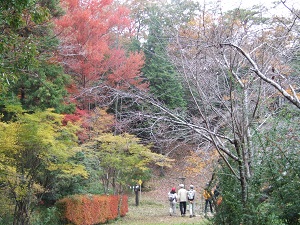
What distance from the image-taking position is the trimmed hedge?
1306cm

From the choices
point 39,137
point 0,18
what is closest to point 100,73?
point 39,137

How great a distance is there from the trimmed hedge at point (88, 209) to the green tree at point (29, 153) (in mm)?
1235

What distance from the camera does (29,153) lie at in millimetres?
11336

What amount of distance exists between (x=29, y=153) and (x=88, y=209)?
368 cm

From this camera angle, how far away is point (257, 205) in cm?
493

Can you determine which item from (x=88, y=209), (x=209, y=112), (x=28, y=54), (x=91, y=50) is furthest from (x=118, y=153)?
(x=28, y=54)

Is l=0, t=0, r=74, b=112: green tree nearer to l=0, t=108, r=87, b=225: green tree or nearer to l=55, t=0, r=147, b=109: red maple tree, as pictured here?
l=0, t=108, r=87, b=225: green tree

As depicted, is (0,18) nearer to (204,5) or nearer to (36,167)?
(204,5)

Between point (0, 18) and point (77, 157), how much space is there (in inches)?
344

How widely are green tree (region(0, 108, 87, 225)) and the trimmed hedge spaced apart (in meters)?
1.23

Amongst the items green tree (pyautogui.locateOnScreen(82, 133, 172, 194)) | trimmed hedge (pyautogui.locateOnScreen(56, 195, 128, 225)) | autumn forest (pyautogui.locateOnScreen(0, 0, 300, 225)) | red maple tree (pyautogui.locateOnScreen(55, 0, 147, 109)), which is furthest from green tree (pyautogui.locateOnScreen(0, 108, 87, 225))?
red maple tree (pyautogui.locateOnScreen(55, 0, 147, 109))

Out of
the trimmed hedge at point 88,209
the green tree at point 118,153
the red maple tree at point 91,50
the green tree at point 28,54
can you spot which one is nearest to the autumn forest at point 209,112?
the green tree at point 28,54

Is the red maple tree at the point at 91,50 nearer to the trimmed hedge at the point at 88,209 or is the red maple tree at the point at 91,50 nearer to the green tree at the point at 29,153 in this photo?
the trimmed hedge at the point at 88,209

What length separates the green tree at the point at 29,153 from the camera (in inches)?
399
